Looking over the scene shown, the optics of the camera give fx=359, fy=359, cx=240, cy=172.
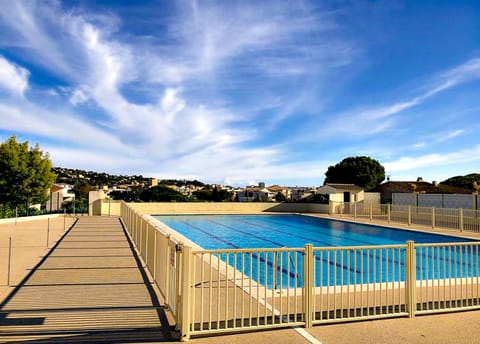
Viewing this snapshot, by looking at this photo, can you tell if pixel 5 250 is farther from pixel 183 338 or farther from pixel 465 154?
pixel 465 154

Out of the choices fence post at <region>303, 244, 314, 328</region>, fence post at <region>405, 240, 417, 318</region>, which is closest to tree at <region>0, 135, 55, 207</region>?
fence post at <region>303, 244, 314, 328</region>

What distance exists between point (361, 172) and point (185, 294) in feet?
172

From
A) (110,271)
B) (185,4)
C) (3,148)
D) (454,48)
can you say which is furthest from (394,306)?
(3,148)

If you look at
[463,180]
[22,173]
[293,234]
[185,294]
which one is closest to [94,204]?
[22,173]

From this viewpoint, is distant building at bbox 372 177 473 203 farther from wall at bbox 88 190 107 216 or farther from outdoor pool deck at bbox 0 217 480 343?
outdoor pool deck at bbox 0 217 480 343

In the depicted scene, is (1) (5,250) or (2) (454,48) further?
(2) (454,48)

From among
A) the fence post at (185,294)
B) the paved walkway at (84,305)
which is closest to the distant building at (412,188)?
the paved walkway at (84,305)

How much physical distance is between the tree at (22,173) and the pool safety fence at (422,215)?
21050 millimetres

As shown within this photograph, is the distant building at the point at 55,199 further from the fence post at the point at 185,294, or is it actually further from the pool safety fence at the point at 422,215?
the fence post at the point at 185,294

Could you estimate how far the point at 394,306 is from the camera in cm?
503

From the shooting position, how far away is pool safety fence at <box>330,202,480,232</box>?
17844 millimetres

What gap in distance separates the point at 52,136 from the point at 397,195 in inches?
1022

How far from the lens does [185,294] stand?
4.00m

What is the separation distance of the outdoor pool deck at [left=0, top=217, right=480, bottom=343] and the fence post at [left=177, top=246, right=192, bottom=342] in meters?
0.15
